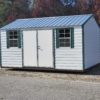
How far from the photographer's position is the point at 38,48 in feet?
58.7

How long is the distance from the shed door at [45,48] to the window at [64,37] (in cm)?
47

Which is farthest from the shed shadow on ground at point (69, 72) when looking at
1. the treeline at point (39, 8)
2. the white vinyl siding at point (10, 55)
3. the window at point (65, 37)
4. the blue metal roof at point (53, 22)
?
the treeline at point (39, 8)

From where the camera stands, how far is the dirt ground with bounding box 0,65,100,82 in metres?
15.7

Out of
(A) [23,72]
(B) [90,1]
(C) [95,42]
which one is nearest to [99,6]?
(B) [90,1]

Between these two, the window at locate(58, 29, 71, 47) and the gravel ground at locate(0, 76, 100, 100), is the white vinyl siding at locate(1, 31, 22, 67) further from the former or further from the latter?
the gravel ground at locate(0, 76, 100, 100)

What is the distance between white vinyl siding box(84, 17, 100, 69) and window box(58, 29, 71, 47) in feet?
2.74

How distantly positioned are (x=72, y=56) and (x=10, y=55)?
3866 mm

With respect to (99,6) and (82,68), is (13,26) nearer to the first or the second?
(82,68)

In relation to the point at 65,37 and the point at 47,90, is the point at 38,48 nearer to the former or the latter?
the point at 65,37

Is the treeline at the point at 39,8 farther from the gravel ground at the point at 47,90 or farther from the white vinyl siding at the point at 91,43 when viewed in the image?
the gravel ground at the point at 47,90

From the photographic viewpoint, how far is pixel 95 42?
19.1 meters

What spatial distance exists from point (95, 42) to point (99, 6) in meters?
16.4

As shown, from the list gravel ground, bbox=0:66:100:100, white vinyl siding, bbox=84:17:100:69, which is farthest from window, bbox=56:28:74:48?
gravel ground, bbox=0:66:100:100

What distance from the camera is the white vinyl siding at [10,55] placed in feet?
61.1
